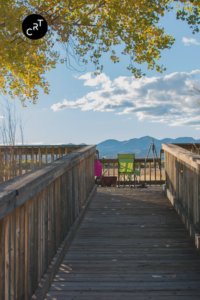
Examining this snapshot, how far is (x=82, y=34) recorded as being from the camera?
8195 millimetres

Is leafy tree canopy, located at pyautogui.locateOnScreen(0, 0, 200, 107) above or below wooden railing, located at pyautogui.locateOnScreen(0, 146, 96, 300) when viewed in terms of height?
above

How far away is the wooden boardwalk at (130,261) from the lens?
206 cm

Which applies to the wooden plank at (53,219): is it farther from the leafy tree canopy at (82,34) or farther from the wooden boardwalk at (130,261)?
the leafy tree canopy at (82,34)

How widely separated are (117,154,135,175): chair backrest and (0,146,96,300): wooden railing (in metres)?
5.29

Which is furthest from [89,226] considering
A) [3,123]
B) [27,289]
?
[3,123]

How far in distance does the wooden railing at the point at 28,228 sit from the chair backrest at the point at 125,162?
5.29m

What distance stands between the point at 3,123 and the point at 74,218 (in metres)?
2.58

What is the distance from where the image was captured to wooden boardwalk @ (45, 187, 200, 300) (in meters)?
2.06

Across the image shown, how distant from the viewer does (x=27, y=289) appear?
1.65 metres

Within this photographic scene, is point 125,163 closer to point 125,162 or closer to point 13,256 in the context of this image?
point 125,162

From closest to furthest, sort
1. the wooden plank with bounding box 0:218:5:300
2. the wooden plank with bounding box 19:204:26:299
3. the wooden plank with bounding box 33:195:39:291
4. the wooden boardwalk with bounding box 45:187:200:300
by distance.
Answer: the wooden plank with bounding box 0:218:5:300
the wooden plank with bounding box 19:204:26:299
the wooden plank with bounding box 33:195:39:291
the wooden boardwalk with bounding box 45:187:200:300

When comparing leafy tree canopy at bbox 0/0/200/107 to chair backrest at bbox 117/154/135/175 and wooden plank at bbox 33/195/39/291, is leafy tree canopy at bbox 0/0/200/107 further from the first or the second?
wooden plank at bbox 33/195/39/291

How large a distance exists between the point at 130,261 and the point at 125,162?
17.8 ft

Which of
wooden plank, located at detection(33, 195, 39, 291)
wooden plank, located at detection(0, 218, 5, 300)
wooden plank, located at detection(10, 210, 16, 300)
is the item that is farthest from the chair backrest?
wooden plank, located at detection(0, 218, 5, 300)
